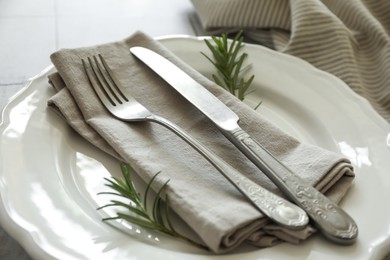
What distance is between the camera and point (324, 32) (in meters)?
0.84

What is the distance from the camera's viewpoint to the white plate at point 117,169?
0.50 m

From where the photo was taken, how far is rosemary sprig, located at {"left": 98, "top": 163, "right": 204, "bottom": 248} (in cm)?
52

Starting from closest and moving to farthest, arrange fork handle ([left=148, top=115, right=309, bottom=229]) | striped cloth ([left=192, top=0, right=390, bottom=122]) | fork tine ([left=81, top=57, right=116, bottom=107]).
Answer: fork handle ([left=148, top=115, right=309, bottom=229])
fork tine ([left=81, top=57, right=116, bottom=107])
striped cloth ([left=192, top=0, right=390, bottom=122])

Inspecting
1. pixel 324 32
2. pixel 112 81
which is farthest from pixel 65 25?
pixel 324 32

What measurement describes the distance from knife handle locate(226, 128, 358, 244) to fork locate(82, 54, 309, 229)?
1cm

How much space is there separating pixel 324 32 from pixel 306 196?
0.38 m

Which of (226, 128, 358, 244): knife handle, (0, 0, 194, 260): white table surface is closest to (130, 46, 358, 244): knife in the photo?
(226, 128, 358, 244): knife handle

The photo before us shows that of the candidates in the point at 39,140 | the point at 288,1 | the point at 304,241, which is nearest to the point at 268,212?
the point at 304,241

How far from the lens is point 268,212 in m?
0.50

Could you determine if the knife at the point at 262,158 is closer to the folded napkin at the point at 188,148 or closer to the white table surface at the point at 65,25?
the folded napkin at the point at 188,148

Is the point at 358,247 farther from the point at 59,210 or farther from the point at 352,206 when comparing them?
the point at 59,210

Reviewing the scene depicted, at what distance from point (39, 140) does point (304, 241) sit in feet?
0.92

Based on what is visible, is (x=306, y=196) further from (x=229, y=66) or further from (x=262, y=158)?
(x=229, y=66)

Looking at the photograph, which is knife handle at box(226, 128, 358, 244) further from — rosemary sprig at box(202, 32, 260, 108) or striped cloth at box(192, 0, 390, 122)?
striped cloth at box(192, 0, 390, 122)
